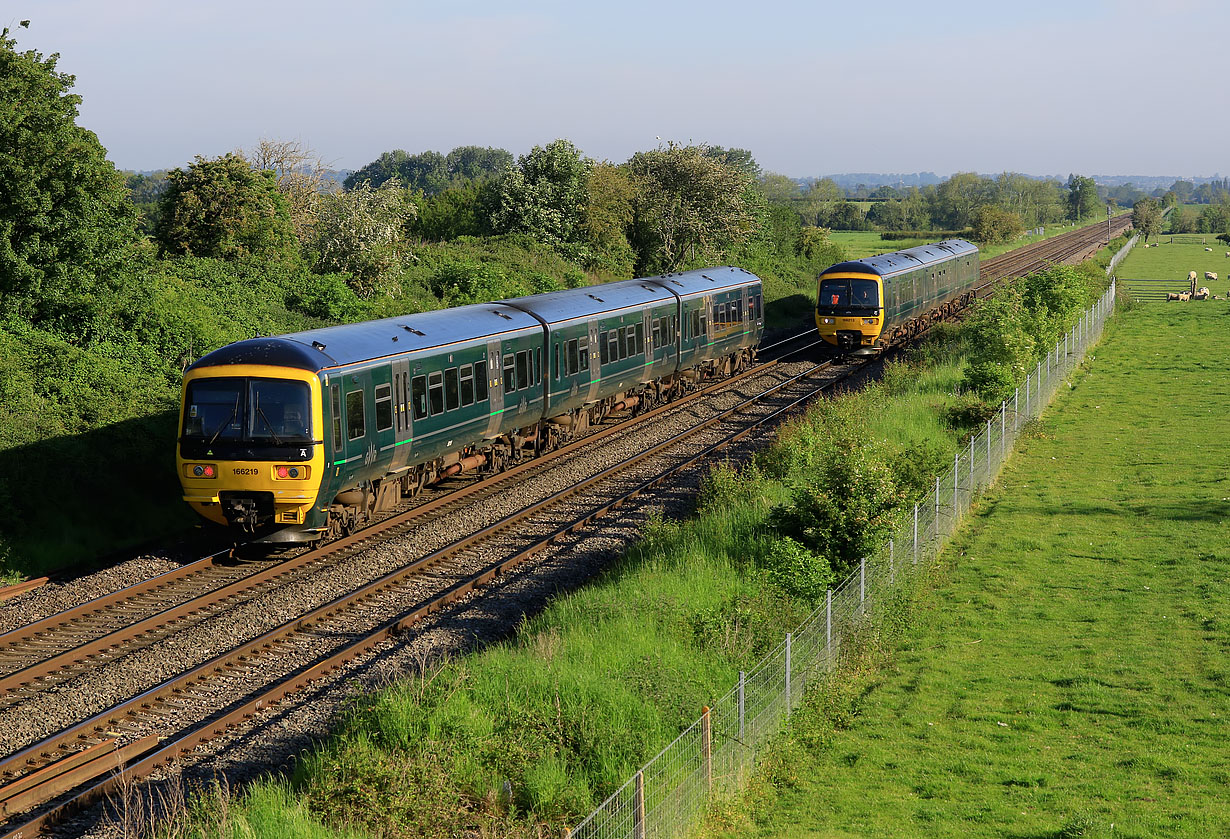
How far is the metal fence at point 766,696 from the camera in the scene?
27.4 ft

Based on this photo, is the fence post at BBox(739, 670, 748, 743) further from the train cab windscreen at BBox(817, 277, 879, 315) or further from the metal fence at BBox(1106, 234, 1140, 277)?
the metal fence at BBox(1106, 234, 1140, 277)

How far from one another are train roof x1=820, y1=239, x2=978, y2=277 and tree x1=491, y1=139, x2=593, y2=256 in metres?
13.5

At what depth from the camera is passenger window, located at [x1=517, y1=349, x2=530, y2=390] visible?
22.9 m

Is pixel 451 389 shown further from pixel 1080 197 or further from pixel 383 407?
pixel 1080 197

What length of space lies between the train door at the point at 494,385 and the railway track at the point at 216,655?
4.38 feet

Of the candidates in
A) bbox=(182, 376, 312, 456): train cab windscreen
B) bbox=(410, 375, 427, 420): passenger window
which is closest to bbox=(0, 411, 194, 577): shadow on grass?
bbox=(182, 376, 312, 456): train cab windscreen

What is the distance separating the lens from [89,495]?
19.0m

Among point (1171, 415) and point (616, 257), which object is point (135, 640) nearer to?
point (1171, 415)

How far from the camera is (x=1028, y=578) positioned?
56.1ft

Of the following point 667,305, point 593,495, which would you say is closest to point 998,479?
point 593,495

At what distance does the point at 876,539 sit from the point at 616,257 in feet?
138

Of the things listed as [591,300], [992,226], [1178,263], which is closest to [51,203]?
[591,300]

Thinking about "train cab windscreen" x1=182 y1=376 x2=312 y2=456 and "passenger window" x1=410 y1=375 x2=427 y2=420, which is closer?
"train cab windscreen" x1=182 y1=376 x2=312 y2=456

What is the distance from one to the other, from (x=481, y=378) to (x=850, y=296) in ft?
64.5
